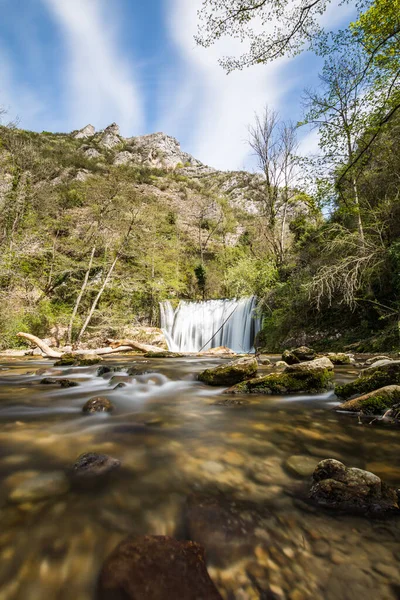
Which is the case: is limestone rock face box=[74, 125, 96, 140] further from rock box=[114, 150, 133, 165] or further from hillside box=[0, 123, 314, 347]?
hillside box=[0, 123, 314, 347]

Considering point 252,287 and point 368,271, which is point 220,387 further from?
point 252,287

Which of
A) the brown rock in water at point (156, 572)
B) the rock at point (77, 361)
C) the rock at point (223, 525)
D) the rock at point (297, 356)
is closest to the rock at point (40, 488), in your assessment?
the brown rock in water at point (156, 572)

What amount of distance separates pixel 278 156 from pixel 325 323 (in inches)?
447

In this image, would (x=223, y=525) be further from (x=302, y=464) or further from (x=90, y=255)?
(x=90, y=255)

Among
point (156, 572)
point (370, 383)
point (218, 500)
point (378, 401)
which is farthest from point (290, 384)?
point (156, 572)

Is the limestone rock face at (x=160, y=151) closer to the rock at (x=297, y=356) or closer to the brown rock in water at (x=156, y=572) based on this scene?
the rock at (x=297, y=356)

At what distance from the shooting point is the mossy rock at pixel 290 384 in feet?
14.3

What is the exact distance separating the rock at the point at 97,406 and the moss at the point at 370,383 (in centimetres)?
323

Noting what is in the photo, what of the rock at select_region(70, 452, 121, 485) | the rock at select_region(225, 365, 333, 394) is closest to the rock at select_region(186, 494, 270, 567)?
the rock at select_region(70, 452, 121, 485)

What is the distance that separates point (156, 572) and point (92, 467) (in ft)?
3.53

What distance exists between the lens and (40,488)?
65.6 inches

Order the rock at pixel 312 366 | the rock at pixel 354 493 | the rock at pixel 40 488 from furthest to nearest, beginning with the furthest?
the rock at pixel 312 366 < the rock at pixel 40 488 < the rock at pixel 354 493

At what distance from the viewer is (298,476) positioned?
1859 mm

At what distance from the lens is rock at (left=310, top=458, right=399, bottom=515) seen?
1456 mm
